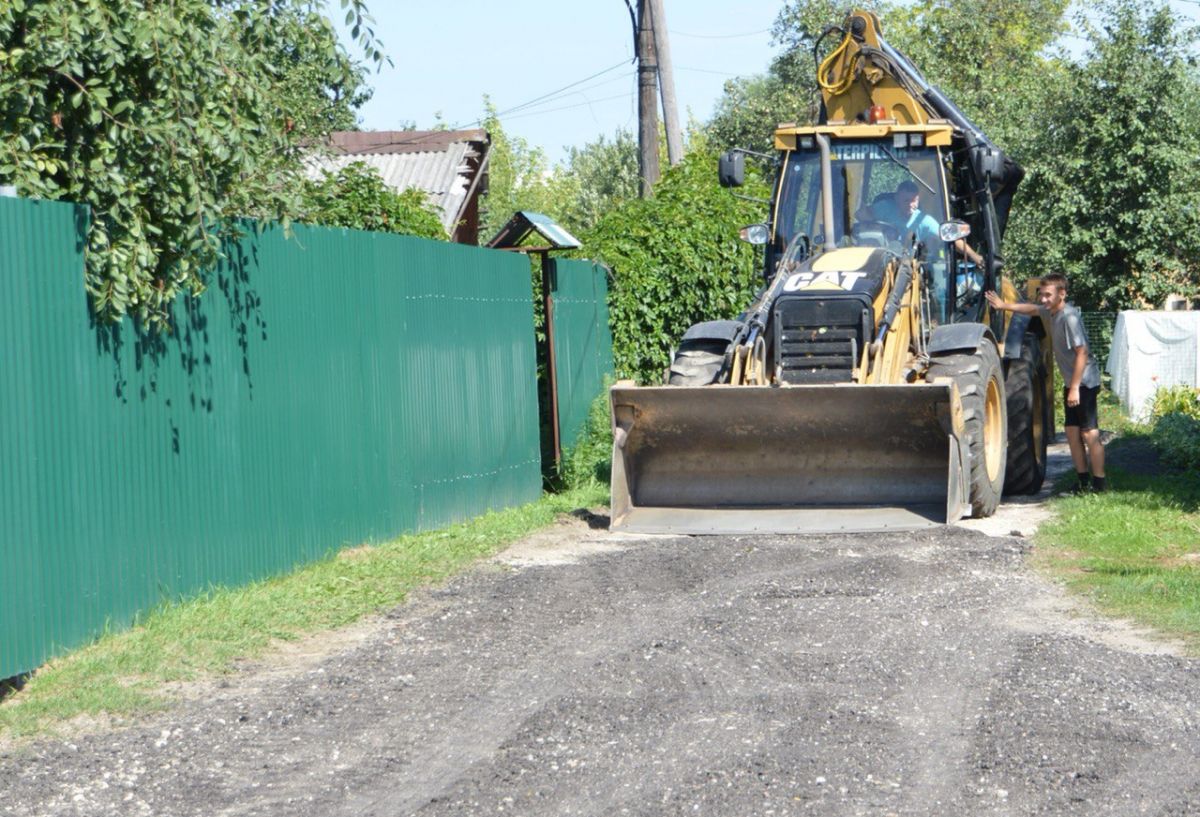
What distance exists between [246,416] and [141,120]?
7.50ft

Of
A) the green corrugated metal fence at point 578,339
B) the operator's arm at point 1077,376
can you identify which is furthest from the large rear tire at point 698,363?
the operator's arm at point 1077,376

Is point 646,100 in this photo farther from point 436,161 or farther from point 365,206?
point 436,161

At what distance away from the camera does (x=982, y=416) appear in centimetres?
1168

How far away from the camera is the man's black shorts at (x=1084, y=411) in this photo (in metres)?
13.2

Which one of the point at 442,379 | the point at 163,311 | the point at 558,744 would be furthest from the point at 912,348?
the point at 558,744

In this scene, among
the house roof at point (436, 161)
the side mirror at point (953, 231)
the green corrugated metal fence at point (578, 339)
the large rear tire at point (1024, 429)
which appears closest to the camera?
the side mirror at point (953, 231)

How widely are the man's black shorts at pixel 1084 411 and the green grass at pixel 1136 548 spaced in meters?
0.60

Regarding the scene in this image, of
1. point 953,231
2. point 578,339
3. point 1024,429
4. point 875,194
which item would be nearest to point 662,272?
point 578,339

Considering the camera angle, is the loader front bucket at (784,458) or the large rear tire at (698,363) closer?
the loader front bucket at (784,458)

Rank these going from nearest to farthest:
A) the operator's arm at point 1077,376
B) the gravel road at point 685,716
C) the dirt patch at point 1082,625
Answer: the gravel road at point 685,716
the dirt patch at point 1082,625
the operator's arm at point 1077,376

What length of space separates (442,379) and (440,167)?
20212 mm

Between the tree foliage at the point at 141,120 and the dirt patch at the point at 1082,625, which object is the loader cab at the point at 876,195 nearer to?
the dirt patch at the point at 1082,625

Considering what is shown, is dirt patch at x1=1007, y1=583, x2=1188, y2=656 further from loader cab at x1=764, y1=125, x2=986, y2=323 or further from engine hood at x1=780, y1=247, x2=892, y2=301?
loader cab at x1=764, y1=125, x2=986, y2=323

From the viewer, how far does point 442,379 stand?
41.6 ft
